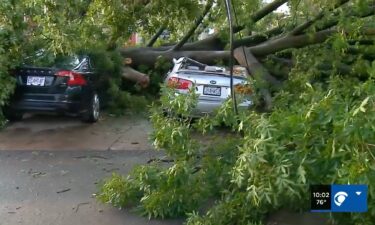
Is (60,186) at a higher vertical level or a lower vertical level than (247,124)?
lower

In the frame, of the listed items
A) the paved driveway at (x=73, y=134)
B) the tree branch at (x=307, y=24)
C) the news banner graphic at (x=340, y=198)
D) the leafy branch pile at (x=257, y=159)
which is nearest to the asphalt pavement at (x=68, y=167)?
the paved driveway at (x=73, y=134)

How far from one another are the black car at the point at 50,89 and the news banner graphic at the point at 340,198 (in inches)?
284

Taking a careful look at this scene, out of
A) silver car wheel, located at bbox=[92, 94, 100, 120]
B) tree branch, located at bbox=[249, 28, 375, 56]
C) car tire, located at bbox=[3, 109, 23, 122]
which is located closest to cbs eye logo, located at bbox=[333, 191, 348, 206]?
tree branch, located at bbox=[249, 28, 375, 56]

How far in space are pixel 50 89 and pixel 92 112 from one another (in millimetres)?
1170

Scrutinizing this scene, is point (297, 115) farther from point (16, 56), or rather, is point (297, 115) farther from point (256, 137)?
point (16, 56)

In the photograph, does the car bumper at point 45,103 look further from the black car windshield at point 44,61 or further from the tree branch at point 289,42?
the tree branch at point 289,42

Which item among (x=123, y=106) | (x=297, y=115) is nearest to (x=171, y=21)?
(x=297, y=115)

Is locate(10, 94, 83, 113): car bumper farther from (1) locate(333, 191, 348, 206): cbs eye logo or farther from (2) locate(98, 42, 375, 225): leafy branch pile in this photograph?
(1) locate(333, 191, 348, 206): cbs eye logo

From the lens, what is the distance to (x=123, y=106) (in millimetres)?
12977

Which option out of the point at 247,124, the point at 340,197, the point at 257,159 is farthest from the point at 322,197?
the point at 247,124

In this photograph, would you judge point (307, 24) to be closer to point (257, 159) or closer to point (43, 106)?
point (43, 106)

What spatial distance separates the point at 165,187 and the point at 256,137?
4.87 ft

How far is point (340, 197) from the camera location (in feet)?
12.1

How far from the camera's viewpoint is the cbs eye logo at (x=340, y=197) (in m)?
3.67
